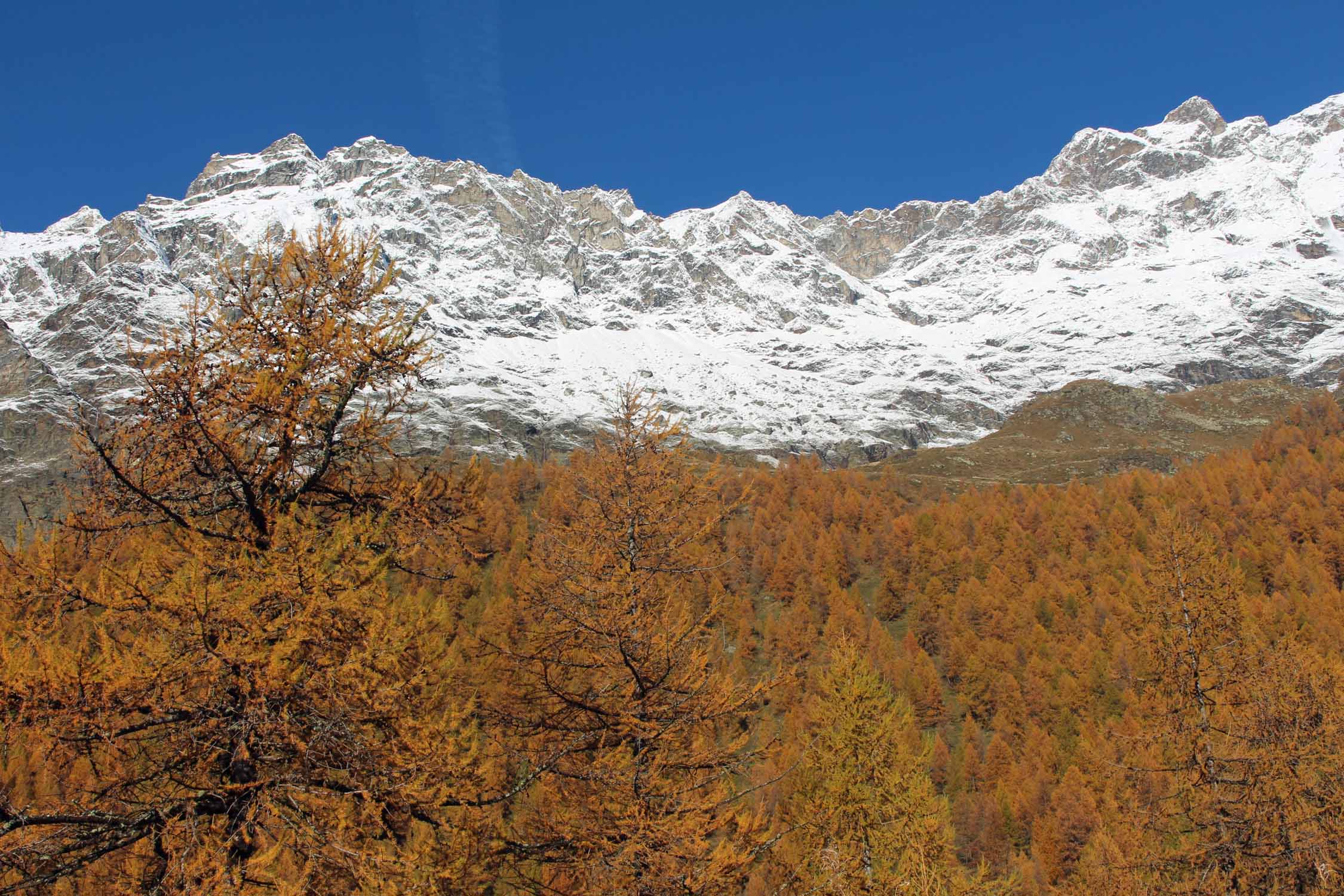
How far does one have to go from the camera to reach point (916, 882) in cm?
1120

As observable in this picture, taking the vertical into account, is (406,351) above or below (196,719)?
above

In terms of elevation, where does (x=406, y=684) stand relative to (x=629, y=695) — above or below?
above

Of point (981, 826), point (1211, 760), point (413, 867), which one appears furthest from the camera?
point (981, 826)

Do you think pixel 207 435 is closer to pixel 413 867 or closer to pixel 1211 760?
pixel 413 867

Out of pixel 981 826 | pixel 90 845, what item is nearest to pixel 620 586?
pixel 90 845

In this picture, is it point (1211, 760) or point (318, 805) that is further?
point (1211, 760)

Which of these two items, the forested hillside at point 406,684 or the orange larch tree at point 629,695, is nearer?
the forested hillside at point 406,684

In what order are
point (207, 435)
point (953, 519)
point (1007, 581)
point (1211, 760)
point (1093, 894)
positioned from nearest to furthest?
point (207, 435)
point (1211, 760)
point (1093, 894)
point (1007, 581)
point (953, 519)

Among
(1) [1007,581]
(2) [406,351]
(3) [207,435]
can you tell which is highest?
(2) [406,351]

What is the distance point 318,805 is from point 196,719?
1256 mm

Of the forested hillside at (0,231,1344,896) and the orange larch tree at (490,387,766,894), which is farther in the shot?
the orange larch tree at (490,387,766,894)

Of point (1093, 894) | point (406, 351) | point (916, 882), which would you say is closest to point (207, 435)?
point (406, 351)

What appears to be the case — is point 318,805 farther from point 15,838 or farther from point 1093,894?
point 1093,894

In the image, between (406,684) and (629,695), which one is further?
(629,695)
